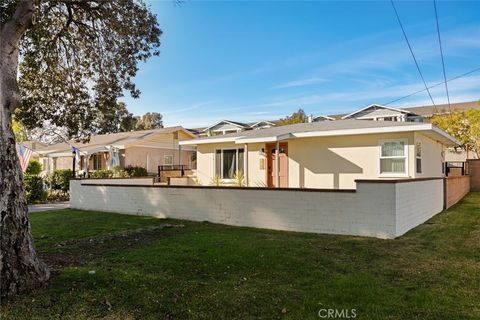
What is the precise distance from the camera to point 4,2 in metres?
7.23

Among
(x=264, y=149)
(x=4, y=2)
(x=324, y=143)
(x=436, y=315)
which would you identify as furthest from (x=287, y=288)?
(x=264, y=149)

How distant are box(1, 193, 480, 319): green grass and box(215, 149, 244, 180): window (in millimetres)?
8219

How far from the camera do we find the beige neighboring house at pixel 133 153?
90.0ft

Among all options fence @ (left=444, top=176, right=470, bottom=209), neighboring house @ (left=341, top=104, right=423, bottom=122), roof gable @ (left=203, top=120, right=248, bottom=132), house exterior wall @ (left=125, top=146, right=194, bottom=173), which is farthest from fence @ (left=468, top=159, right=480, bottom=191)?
house exterior wall @ (left=125, top=146, right=194, bottom=173)

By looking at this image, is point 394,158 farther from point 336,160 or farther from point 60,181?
point 60,181

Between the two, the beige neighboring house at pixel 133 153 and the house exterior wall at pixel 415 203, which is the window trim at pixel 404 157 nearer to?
the house exterior wall at pixel 415 203

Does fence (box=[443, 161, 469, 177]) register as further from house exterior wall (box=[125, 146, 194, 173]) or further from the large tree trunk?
the large tree trunk

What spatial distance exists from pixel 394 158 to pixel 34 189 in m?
17.0

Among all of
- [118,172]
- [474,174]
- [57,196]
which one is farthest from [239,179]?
[474,174]

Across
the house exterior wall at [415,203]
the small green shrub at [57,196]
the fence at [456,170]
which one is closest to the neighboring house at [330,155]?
the house exterior wall at [415,203]

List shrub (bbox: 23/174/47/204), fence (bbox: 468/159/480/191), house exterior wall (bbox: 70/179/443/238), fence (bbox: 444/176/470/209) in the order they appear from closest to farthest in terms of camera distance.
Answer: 1. house exterior wall (bbox: 70/179/443/238)
2. fence (bbox: 444/176/470/209)
3. shrub (bbox: 23/174/47/204)
4. fence (bbox: 468/159/480/191)

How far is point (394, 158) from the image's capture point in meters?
13.1

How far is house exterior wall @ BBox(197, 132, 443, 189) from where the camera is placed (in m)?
13.3

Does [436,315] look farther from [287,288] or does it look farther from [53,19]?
[53,19]
